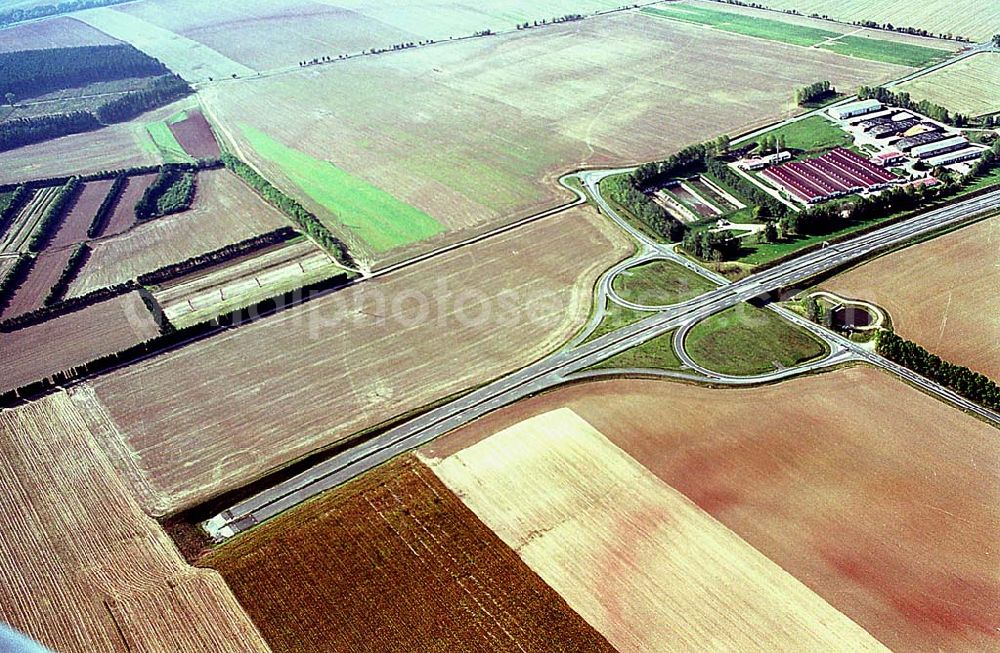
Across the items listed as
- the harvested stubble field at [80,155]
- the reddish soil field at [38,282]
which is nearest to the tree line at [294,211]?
the harvested stubble field at [80,155]

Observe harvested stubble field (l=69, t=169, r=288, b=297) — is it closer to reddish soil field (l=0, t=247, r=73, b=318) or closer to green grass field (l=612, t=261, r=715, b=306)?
reddish soil field (l=0, t=247, r=73, b=318)

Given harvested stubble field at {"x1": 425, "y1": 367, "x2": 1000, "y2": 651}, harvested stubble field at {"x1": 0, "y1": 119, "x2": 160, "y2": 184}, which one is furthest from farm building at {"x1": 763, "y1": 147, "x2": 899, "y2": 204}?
harvested stubble field at {"x1": 0, "y1": 119, "x2": 160, "y2": 184}

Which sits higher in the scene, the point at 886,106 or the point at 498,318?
the point at 886,106

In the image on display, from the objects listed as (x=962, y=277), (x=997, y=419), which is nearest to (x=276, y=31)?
(x=962, y=277)

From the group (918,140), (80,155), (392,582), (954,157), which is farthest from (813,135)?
(80,155)

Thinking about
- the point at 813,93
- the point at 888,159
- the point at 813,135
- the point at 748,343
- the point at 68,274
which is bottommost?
the point at 748,343

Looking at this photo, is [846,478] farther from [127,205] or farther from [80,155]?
[80,155]

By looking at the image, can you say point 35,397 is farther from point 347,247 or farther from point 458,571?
point 458,571
